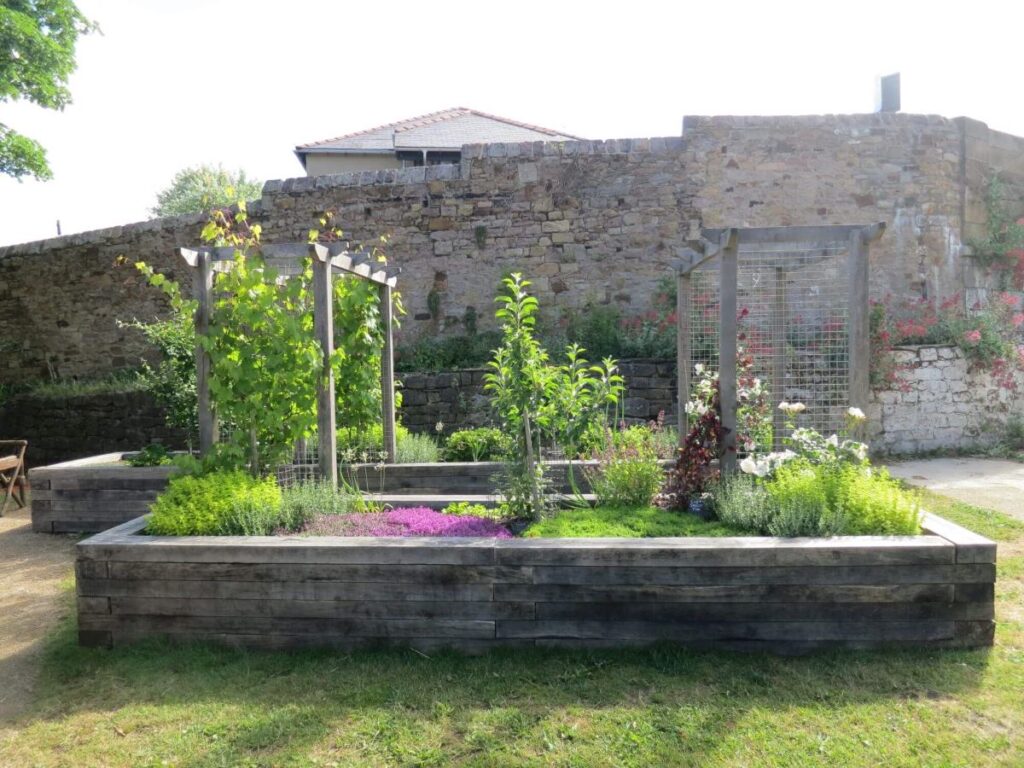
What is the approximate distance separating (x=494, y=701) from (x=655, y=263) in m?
7.38

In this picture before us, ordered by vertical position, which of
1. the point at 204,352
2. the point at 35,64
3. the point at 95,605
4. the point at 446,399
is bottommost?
the point at 95,605

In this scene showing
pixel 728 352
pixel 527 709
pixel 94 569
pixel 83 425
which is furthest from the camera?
pixel 83 425

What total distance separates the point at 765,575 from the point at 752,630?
0.24 m

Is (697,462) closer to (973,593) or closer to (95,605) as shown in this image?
(973,593)

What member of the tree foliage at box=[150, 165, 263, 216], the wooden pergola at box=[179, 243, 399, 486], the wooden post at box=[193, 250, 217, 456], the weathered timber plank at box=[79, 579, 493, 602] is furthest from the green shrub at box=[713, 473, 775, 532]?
the tree foliage at box=[150, 165, 263, 216]

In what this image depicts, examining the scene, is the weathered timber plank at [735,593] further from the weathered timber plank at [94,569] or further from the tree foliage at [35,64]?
the tree foliage at [35,64]

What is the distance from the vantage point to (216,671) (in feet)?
9.88

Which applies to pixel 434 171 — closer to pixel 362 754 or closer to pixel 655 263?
pixel 655 263

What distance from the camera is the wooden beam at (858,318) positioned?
396 centimetres

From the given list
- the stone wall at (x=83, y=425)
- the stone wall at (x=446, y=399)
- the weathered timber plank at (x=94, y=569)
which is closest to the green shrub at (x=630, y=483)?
the weathered timber plank at (x=94, y=569)

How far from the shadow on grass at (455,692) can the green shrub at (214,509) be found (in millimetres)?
545

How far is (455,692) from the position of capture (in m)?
A: 2.78

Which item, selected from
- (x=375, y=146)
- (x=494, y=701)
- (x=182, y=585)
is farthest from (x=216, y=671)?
(x=375, y=146)

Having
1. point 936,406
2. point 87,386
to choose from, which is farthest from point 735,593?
point 87,386
